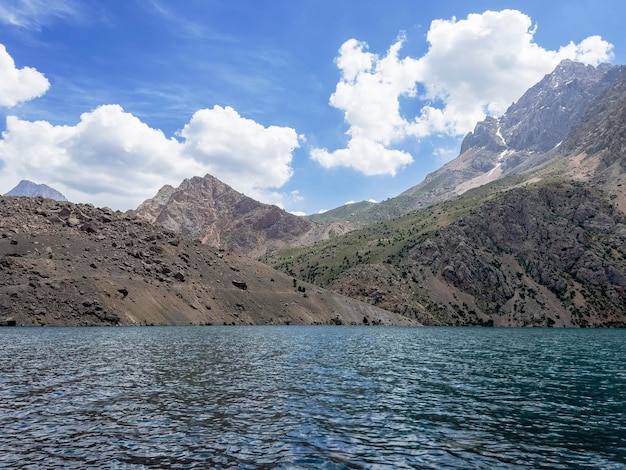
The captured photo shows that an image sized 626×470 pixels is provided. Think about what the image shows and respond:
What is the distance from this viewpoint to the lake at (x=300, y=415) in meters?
21.5

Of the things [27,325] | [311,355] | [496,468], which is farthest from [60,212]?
[496,468]

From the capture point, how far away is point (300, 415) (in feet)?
97.7

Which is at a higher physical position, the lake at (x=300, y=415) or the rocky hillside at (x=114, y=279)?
the rocky hillside at (x=114, y=279)

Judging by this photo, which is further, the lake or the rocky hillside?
the rocky hillside

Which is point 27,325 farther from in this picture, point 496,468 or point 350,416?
point 496,468

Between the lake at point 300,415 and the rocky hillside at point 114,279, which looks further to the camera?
the rocky hillside at point 114,279

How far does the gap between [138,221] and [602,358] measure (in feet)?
587

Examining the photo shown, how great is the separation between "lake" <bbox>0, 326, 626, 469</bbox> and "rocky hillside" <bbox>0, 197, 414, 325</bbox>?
260ft

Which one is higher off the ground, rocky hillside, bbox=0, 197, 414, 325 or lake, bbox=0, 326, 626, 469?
rocky hillside, bbox=0, 197, 414, 325

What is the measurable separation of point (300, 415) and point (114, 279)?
13017 cm

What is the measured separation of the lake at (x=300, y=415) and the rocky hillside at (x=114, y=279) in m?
79.3

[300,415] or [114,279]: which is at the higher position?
[114,279]

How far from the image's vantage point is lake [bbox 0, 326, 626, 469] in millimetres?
21484

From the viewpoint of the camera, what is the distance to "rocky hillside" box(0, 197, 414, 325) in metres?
127
